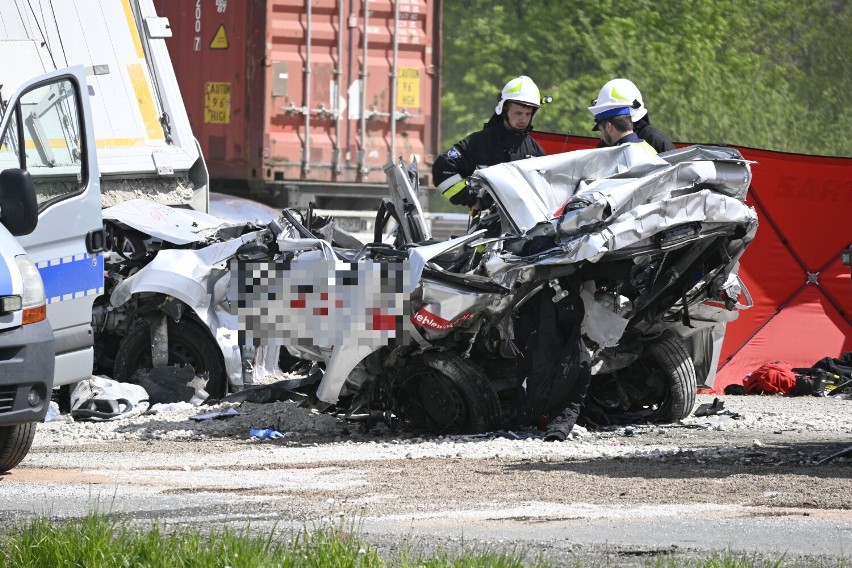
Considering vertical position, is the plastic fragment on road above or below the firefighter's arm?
below

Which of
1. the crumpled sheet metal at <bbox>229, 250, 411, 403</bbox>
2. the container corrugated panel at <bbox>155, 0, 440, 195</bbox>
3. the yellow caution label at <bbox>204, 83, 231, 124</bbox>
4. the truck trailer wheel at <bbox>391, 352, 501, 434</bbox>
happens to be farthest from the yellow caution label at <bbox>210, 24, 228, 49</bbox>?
the truck trailer wheel at <bbox>391, 352, 501, 434</bbox>

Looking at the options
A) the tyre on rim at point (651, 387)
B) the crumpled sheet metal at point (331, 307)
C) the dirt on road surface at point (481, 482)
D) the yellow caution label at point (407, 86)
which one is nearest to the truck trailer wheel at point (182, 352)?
the dirt on road surface at point (481, 482)

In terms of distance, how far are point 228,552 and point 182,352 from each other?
602 cm

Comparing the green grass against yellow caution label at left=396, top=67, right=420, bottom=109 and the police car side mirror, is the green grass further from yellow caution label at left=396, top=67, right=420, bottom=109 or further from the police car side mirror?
yellow caution label at left=396, top=67, right=420, bottom=109

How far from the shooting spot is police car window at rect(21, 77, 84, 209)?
9.96m

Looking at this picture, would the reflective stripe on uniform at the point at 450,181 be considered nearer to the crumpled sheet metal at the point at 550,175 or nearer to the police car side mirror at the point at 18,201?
the crumpled sheet metal at the point at 550,175

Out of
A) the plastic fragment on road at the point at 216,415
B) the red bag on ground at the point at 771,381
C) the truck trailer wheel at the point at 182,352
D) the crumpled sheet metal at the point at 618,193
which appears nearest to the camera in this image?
the crumpled sheet metal at the point at 618,193

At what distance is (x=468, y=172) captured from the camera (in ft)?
37.8

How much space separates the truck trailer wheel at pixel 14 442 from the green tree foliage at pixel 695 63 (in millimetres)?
23511

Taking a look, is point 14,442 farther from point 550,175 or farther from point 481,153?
point 481,153

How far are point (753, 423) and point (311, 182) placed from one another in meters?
8.65

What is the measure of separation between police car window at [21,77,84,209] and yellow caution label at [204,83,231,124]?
27.7 ft

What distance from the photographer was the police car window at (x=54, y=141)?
996 centimetres

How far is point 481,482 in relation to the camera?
8172 millimetres
